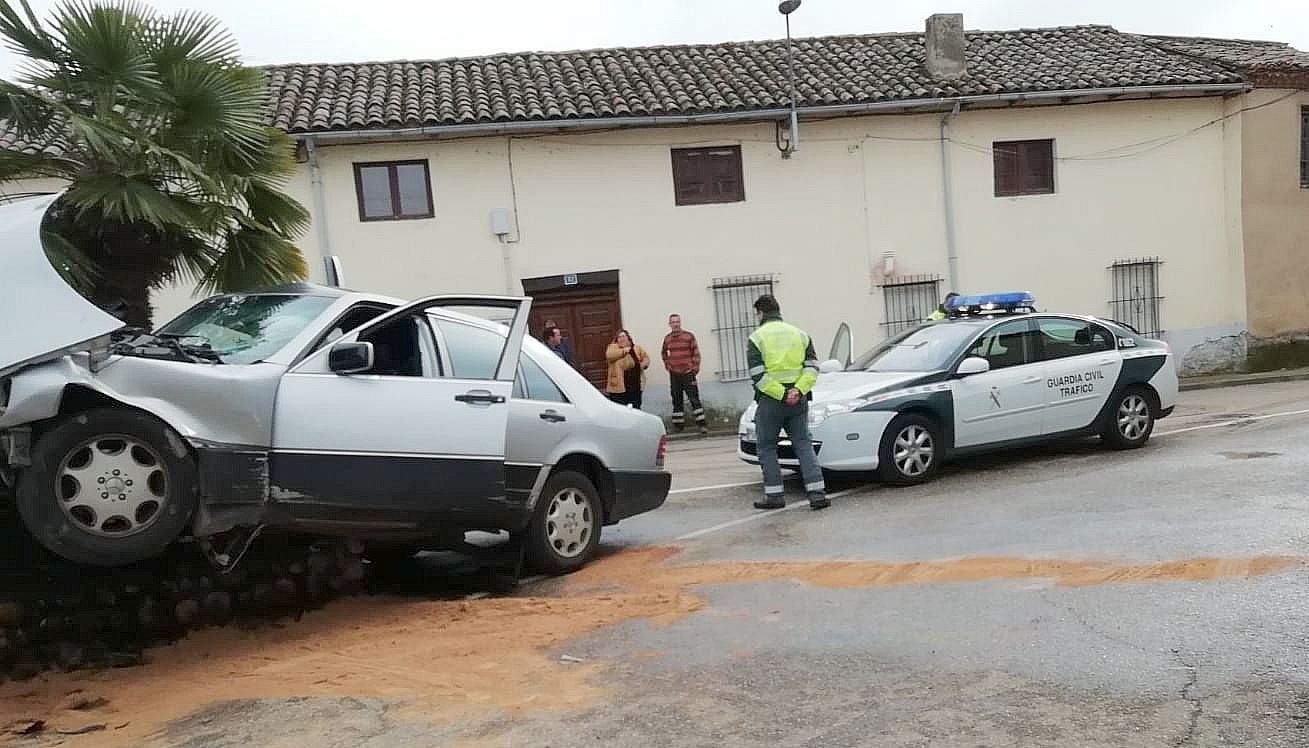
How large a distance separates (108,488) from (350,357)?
4.05 feet

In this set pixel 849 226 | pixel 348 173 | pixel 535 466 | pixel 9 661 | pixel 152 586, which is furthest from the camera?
pixel 849 226

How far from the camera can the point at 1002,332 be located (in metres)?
9.55

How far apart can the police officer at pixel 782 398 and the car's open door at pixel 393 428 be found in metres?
2.63

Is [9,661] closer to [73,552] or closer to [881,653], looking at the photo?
[73,552]

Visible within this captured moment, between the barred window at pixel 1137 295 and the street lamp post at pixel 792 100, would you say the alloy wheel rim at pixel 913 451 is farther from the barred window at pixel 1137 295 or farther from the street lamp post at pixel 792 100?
the barred window at pixel 1137 295

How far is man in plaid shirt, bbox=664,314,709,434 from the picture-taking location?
15828 mm

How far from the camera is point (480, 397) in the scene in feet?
18.7

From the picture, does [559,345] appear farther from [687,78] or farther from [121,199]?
[121,199]

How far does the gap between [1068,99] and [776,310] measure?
465 inches

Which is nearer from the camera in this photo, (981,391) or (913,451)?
(913,451)

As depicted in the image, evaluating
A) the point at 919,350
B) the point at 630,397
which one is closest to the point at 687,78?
the point at 630,397

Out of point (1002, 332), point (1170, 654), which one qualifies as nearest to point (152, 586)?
point (1170, 654)

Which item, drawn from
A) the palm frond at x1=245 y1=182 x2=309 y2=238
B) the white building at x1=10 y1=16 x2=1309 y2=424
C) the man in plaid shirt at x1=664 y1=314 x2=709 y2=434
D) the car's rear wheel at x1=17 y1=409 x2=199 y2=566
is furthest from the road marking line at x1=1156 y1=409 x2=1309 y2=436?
the car's rear wheel at x1=17 y1=409 x2=199 y2=566

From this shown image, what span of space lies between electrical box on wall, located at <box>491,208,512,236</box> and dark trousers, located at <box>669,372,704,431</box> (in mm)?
3500
